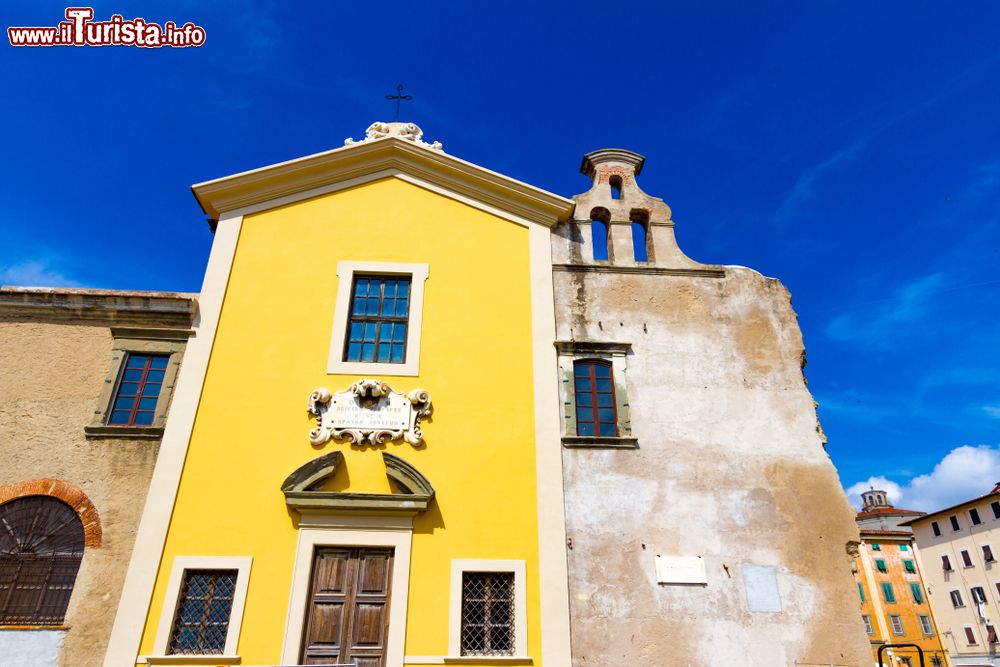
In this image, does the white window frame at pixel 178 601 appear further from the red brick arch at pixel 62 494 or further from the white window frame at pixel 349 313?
the white window frame at pixel 349 313

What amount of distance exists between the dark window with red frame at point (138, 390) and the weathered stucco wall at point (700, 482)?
6.53m

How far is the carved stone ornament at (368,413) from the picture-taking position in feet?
33.4

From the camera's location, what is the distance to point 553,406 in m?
10.7

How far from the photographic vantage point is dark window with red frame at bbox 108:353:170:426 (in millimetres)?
10320

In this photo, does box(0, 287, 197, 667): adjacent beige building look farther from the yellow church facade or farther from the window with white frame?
the window with white frame

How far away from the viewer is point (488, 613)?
9.24m

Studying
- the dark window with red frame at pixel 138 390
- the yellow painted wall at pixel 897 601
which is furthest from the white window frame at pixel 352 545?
the yellow painted wall at pixel 897 601

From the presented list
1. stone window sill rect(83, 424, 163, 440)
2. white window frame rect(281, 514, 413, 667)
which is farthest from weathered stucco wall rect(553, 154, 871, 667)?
stone window sill rect(83, 424, 163, 440)

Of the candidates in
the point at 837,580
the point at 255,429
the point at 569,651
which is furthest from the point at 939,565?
the point at 255,429

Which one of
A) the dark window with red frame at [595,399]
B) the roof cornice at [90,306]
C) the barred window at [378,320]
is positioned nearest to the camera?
the dark window with red frame at [595,399]

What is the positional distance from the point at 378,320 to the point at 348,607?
4551 mm

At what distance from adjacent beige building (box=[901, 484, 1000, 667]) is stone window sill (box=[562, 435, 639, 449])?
41231 millimetres

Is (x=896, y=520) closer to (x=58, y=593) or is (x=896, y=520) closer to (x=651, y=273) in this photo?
(x=651, y=273)

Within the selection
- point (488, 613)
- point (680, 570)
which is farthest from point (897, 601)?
point (488, 613)
